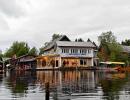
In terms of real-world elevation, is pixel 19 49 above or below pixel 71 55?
above

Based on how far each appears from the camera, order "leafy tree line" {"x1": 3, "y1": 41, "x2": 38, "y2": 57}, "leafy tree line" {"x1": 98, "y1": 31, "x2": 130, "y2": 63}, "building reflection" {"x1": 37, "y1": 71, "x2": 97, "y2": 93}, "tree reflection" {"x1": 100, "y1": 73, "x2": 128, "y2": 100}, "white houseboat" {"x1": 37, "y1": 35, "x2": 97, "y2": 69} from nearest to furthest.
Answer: "tree reflection" {"x1": 100, "y1": 73, "x2": 128, "y2": 100}, "building reflection" {"x1": 37, "y1": 71, "x2": 97, "y2": 93}, "white houseboat" {"x1": 37, "y1": 35, "x2": 97, "y2": 69}, "leafy tree line" {"x1": 98, "y1": 31, "x2": 130, "y2": 63}, "leafy tree line" {"x1": 3, "y1": 41, "x2": 38, "y2": 57}

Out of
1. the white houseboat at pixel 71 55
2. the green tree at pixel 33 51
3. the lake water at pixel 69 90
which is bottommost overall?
the lake water at pixel 69 90

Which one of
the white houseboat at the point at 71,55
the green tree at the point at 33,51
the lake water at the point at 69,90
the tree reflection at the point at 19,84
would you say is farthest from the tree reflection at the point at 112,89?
the green tree at the point at 33,51

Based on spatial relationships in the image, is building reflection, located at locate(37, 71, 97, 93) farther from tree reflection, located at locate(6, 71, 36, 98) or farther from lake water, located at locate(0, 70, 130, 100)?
tree reflection, located at locate(6, 71, 36, 98)

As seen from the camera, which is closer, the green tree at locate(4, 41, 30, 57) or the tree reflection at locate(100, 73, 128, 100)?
the tree reflection at locate(100, 73, 128, 100)

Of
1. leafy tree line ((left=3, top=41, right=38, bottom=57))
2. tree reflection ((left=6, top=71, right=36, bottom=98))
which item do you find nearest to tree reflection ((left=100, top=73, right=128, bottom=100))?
tree reflection ((left=6, top=71, right=36, bottom=98))

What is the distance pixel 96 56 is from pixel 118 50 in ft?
22.4

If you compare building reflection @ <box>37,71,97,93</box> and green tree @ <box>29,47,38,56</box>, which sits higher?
green tree @ <box>29,47,38,56</box>

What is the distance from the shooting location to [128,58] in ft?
362

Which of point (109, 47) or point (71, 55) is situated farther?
point (109, 47)

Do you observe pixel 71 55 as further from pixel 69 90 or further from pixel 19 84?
pixel 69 90

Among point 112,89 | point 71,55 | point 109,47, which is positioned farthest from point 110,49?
point 112,89

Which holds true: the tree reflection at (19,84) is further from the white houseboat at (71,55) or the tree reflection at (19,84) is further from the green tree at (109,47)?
the green tree at (109,47)

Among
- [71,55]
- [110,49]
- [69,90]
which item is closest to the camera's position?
[69,90]
